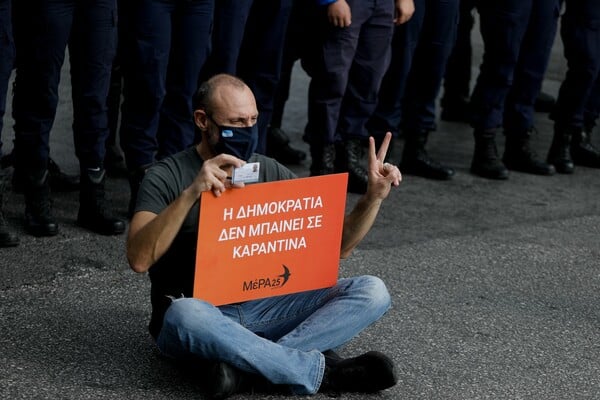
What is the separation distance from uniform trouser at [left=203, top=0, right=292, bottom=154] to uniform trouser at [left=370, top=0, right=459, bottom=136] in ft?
3.03

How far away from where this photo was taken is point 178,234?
173 inches

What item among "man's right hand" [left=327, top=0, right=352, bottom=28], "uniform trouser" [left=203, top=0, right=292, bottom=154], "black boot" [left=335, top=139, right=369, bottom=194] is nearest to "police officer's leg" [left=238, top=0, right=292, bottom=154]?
"uniform trouser" [left=203, top=0, right=292, bottom=154]

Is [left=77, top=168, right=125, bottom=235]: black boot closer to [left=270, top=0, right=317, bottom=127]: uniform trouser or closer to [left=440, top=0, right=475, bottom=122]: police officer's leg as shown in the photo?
[left=270, top=0, right=317, bottom=127]: uniform trouser

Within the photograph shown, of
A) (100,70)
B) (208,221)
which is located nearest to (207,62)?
(100,70)

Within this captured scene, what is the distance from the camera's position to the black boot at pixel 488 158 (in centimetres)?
789

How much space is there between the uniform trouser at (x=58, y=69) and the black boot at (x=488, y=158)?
269 cm

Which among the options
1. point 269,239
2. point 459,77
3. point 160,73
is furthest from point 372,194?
point 459,77

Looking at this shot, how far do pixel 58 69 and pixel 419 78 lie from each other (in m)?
2.58

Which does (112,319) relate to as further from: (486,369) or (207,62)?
(207,62)

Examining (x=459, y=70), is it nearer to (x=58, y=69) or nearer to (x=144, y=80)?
(x=144, y=80)

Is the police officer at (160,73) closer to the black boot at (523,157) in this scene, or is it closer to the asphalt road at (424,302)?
the asphalt road at (424,302)

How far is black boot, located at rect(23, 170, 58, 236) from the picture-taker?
6051mm

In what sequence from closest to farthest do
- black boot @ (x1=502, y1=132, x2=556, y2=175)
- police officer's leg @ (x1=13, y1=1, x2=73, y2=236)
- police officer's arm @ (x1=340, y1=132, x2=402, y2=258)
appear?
police officer's arm @ (x1=340, y1=132, x2=402, y2=258) < police officer's leg @ (x1=13, y1=1, x2=73, y2=236) < black boot @ (x1=502, y1=132, x2=556, y2=175)

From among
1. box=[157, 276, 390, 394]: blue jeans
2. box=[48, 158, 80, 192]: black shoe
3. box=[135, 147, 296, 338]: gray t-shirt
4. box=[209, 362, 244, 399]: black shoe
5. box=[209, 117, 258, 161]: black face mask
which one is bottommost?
box=[48, 158, 80, 192]: black shoe
